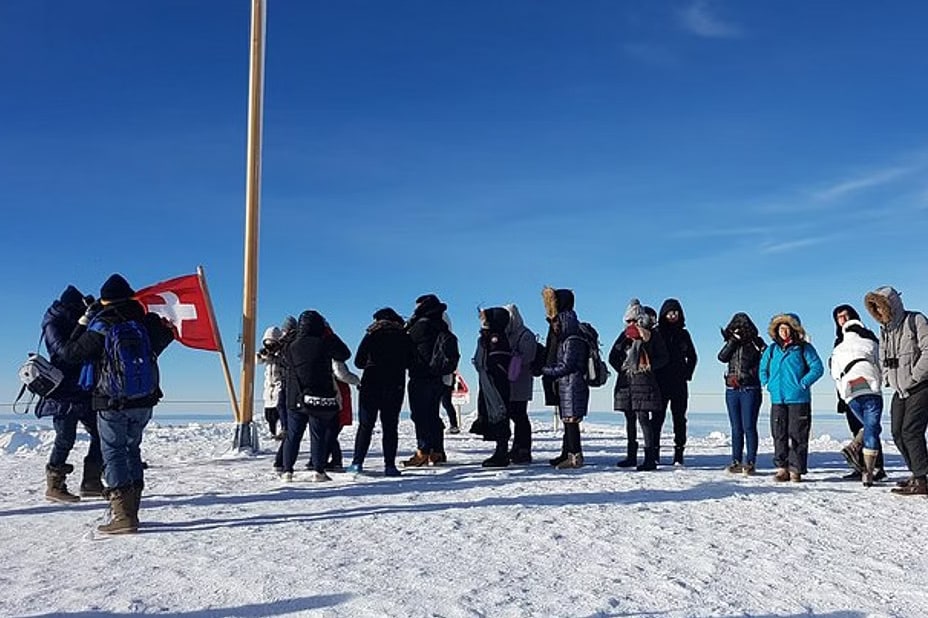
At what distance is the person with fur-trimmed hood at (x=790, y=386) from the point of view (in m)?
8.38

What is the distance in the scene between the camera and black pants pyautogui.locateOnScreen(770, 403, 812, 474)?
330 inches

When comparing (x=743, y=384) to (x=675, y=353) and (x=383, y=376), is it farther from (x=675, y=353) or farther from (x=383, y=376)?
(x=383, y=376)

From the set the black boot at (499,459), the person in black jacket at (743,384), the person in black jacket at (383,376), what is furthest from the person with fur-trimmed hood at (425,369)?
the person in black jacket at (743,384)

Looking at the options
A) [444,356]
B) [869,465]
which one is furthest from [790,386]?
[444,356]

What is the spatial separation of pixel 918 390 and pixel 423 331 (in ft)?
17.8

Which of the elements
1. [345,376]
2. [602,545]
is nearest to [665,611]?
[602,545]

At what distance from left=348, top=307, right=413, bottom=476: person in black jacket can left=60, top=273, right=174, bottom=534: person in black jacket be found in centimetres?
301

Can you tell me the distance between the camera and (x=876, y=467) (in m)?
8.84

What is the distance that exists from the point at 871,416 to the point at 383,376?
538 cm

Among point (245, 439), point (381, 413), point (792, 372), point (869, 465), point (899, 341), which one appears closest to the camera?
point (899, 341)

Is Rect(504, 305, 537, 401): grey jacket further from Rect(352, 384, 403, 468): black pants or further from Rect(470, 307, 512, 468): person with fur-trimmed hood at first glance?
Rect(352, 384, 403, 468): black pants

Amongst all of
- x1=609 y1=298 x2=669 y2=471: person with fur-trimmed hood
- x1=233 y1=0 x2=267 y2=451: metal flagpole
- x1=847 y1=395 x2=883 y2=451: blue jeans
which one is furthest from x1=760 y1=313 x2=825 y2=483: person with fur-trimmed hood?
x1=233 y1=0 x2=267 y2=451: metal flagpole

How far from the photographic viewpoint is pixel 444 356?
9.32m

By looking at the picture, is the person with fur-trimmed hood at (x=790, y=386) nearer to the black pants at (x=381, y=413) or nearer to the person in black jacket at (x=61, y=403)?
the black pants at (x=381, y=413)
